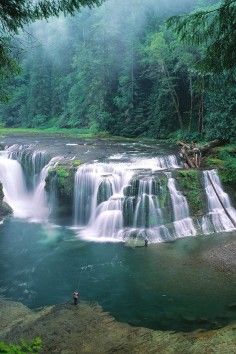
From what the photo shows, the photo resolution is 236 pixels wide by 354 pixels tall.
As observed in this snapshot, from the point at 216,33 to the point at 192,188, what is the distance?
12893 millimetres

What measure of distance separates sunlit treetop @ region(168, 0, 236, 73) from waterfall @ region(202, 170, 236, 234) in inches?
456

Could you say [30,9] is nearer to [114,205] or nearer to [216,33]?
[216,33]

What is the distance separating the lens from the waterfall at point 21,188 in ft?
77.0

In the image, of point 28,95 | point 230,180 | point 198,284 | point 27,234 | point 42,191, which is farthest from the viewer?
point 28,95

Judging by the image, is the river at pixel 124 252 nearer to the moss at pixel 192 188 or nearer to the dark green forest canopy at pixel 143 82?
the moss at pixel 192 188

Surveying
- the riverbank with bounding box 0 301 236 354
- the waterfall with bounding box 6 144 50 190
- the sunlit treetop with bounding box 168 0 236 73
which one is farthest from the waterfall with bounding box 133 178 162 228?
the sunlit treetop with bounding box 168 0 236 73

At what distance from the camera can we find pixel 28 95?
66.3 m

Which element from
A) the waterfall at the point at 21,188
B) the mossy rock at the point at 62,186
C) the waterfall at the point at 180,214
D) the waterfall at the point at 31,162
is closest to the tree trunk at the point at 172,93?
the waterfall at the point at 31,162

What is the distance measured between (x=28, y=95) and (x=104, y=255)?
5469cm

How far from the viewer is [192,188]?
2025 centimetres

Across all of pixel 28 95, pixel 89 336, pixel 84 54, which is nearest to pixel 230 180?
pixel 89 336

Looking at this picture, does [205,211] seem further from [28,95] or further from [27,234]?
[28,95]

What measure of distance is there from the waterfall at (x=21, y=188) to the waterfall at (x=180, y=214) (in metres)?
7.40

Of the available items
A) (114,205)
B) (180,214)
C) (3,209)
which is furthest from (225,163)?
(3,209)
